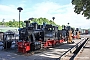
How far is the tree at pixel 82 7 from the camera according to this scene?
70.5 feet

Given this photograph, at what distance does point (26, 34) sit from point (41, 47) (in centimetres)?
271

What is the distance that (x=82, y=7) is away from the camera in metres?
23.0

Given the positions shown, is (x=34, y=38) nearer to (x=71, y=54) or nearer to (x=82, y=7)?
(x=71, y=54)

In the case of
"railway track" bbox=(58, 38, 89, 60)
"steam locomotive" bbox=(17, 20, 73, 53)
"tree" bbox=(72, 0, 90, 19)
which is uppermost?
"tree" bbox=(72, 0, 90, 19)

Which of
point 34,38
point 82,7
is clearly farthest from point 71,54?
point 82,7

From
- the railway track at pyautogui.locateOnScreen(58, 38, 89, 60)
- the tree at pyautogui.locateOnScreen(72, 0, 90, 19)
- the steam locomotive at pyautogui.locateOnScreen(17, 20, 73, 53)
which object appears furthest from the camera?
the tree at pyautogui.locateOnScreen(72, 0, 90, 19)

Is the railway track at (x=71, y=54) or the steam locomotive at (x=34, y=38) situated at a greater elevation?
the steam locomotive at (x=34, y=38)

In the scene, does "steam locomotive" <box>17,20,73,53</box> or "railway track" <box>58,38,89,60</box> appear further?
"steam locomotive" <box>17,20,73,53</box>

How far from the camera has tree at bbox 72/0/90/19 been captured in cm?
2149

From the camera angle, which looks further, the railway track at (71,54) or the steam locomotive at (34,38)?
the steam locomotive at (34,38)

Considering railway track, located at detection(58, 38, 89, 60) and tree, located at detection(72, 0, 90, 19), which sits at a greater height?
tree, located at detection(72, 0, 90, 19)

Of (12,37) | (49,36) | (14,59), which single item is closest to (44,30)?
(49,36)

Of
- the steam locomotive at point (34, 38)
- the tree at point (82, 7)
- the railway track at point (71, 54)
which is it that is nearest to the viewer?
the railway track at point (71, 54)

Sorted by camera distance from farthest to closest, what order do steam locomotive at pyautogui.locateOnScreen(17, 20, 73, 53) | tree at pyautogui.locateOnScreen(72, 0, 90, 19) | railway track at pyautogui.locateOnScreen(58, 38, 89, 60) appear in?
tree at pyautogui.locateOnScreen(72, 0, 90, 19), steam locomotive at pyautogui.locateOnScreen(17, 20, 73, 53), railway track at pyautogui.locateOnScreen(58, 38, 89, 60)
